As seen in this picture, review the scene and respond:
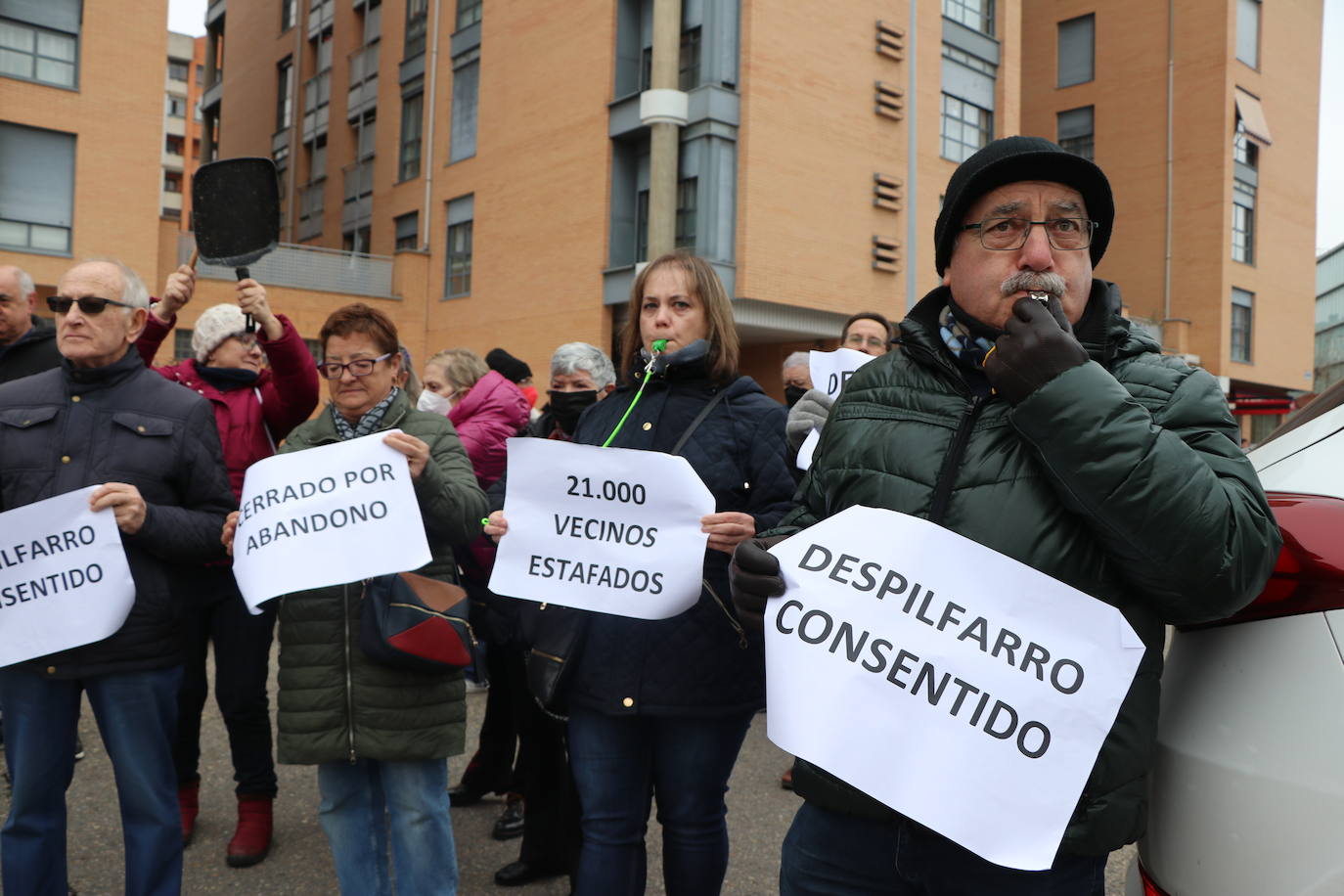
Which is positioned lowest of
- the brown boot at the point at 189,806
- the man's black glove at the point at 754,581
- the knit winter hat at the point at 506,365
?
the brown boot at the point at 189,806

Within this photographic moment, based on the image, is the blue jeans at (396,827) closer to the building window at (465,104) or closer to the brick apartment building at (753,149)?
the brick apartment building at (753,149)

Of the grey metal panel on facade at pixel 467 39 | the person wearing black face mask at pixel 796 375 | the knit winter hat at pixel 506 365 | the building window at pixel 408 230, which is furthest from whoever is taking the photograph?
the building window at pixel 408 230

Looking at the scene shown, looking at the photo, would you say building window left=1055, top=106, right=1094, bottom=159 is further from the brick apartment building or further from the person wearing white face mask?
the person wearing white face mask

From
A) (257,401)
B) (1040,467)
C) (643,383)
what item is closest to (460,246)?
(257,401)

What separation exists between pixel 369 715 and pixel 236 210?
72.8 inches

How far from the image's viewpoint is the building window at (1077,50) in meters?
30.3

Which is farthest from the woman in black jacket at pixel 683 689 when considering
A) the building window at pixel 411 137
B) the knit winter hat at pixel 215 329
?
the building window at pixel 411 137

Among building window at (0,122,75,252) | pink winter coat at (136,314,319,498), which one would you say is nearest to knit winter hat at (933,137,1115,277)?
pink winter coat at (136,314,319,498)

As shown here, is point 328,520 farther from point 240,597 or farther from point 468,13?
point 468,13

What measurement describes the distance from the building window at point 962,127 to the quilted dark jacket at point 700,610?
71.8 feet

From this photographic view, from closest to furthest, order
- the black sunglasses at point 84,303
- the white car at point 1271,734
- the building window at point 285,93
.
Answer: the white car at point 1271,734 < the black sunglasses at point 84,303 < the building window at point 285,93

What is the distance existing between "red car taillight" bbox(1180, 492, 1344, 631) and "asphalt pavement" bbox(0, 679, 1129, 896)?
8.75ft

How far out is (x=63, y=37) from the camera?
1942 cm

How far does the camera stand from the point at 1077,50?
30.6 meters
